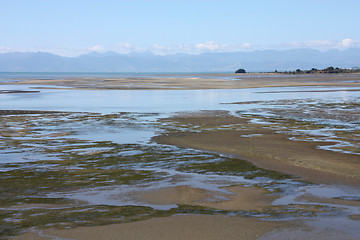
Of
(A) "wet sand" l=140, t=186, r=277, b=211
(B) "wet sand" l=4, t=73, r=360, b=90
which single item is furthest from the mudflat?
(B) "wet sand" l=4, t=73, r=360, b=90

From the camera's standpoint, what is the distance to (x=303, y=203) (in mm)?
8188

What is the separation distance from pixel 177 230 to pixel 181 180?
3.17 metres

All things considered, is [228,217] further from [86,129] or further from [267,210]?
[86,129]

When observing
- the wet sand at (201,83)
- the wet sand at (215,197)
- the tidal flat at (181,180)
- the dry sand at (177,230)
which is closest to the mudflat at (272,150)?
the tidal flat at (181,180)

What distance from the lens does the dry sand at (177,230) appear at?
659 cm

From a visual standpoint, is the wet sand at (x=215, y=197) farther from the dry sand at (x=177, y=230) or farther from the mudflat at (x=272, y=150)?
the mudflat at (x=272, y=150)

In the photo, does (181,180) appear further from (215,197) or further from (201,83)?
(201,83)

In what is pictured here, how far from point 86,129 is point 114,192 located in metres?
10.1

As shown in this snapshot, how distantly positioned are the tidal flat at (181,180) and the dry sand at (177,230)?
16 millimetres

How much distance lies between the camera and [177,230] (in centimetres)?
686

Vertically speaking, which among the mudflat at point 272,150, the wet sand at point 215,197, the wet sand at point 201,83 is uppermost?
the wet sand at point 201,83

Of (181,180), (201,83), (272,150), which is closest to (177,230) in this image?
(181,180)

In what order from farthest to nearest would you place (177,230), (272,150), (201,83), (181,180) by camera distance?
1. (201,83)
2. (272,150)
3. (181,180)
4. (177,230)

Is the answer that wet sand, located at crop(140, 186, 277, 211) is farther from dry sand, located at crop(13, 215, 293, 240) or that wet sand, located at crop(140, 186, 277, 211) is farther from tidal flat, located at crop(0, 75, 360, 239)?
dry sand, located at crop(13, 215, 293, 240)
